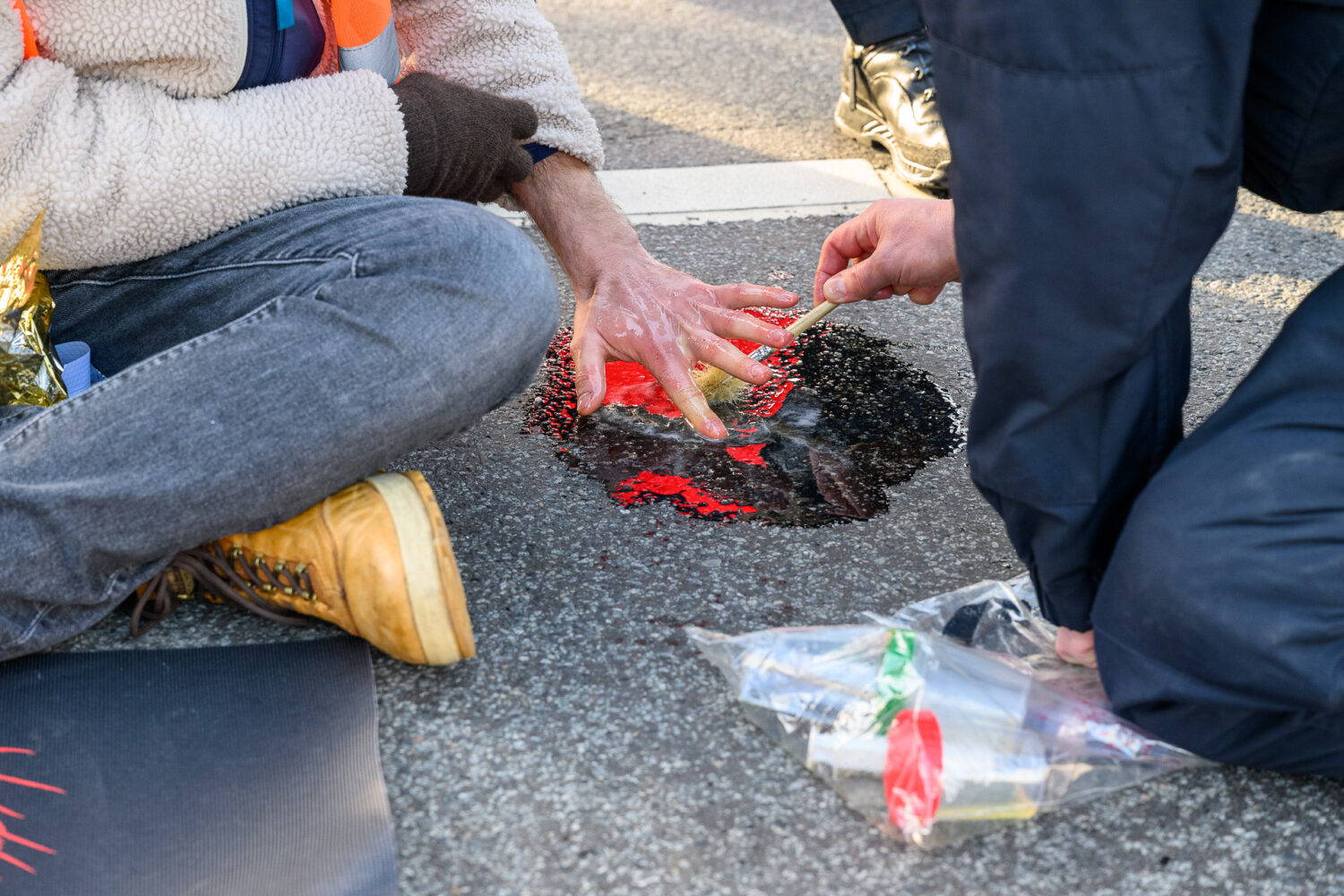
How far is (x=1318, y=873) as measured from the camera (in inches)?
38.5

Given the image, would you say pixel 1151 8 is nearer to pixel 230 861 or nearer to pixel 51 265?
pixel 230 861

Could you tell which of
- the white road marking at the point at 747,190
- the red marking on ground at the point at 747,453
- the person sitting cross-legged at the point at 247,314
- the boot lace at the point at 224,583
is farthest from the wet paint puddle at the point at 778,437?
the white road marking at the point at 747,190

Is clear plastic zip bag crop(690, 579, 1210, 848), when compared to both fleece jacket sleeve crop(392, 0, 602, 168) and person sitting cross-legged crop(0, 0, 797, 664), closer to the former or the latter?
person sitting cross-legged crop(0, 0, 797, 664)

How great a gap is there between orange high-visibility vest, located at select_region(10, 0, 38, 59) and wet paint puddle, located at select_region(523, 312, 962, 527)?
742 millimetres

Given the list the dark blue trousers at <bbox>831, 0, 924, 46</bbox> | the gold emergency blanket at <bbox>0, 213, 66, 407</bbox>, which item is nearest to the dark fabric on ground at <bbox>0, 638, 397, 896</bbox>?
the gold emergency blanket at <bbox>0, 213, 66, 407</bbox>

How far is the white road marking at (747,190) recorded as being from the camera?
2369 mm

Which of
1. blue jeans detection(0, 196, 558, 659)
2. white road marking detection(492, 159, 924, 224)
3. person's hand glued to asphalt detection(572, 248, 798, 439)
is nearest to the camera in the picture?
blue jeans detection(0, 196, 558, 659)

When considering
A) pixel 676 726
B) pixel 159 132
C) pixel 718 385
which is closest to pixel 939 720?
pixel 676 726

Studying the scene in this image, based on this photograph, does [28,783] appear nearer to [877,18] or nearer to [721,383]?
[721,383]

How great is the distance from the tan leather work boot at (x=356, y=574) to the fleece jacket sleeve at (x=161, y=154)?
1.19 ft

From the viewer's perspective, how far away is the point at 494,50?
162 centimetres

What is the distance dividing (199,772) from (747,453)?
0.81 meters

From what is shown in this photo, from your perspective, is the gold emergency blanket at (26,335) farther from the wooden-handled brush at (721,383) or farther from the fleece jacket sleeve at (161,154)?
the wooden-handled brush at (721,383)

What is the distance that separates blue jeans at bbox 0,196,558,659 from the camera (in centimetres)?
111
